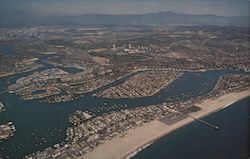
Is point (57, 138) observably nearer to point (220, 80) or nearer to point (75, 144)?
point (75, 144)

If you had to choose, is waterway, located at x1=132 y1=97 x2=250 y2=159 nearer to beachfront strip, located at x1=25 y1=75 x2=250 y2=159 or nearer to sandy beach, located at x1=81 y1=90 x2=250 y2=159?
sandy beach, located at x1=81 y1=90 x2=250 y2=159

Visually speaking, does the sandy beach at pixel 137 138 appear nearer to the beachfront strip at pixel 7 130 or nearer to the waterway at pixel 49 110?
the waterway at pixel 49 110

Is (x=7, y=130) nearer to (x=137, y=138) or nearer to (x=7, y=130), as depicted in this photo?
(x=7, y=130)

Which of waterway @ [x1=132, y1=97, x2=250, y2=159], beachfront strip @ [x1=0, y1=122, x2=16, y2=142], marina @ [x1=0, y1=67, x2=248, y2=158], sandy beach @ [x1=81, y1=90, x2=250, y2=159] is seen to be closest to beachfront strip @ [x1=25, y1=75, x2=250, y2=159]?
sandy beach @ [x1=81, y1=90, x2=250, y2=159]

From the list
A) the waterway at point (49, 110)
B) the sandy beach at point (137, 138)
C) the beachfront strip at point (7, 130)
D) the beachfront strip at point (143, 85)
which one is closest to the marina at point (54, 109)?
the waterway at point (49, 110)

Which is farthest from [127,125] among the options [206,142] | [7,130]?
[7,130]

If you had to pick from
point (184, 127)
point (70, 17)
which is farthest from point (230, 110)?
point (70, 17)
